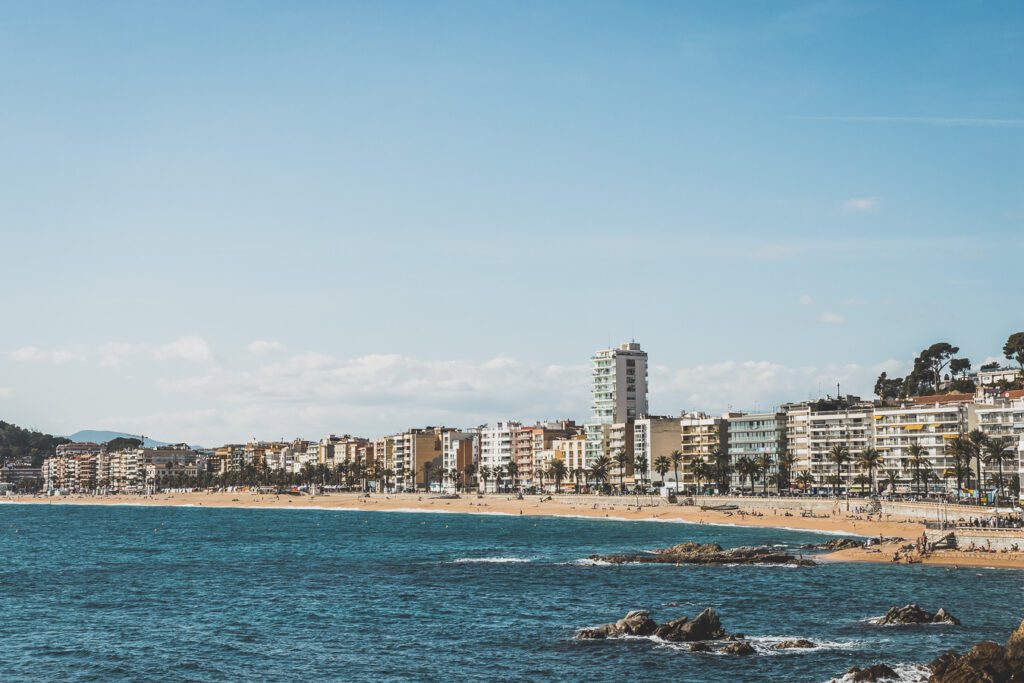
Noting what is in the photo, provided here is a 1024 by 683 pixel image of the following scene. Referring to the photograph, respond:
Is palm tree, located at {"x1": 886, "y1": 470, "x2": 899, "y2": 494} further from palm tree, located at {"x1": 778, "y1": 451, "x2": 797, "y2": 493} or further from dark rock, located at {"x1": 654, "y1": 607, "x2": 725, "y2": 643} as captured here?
dark rock, located at {"x1": 654, "y1": 607, "x2": 725, "y2": 643}

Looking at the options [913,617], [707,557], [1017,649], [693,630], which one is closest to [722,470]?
[707,557]

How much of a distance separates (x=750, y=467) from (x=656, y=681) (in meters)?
134

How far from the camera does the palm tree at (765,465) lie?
181 metres

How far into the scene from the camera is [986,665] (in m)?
40.8

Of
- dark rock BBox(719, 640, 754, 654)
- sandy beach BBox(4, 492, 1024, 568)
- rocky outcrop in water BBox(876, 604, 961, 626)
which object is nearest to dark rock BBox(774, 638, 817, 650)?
dark rock BBox(719, 640, 754, 654)

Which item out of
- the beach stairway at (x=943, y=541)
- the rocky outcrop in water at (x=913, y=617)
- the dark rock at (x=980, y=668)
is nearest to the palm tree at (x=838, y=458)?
the beach stairway at (x=943, y=541)

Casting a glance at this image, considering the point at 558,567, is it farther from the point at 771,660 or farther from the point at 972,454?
the point at 972,454

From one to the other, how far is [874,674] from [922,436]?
431ft

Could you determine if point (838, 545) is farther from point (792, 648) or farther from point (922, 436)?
point (922, 436)

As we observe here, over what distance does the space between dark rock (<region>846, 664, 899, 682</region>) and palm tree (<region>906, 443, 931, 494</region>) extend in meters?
112

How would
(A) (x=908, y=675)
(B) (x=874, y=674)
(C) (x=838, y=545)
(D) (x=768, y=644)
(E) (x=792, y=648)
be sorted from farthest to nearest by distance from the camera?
(C) (x=838, y=545), (D) (x=768, y=644), (E) (x=792, y=648), (A) (x=908, y=675), (B) (x=874, y=674)

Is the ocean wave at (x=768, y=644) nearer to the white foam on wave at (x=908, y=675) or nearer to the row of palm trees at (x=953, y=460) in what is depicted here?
the white foam on wave at (x=908, y=675)

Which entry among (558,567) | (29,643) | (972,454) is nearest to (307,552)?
(558,567)

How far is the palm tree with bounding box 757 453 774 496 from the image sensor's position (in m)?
181
